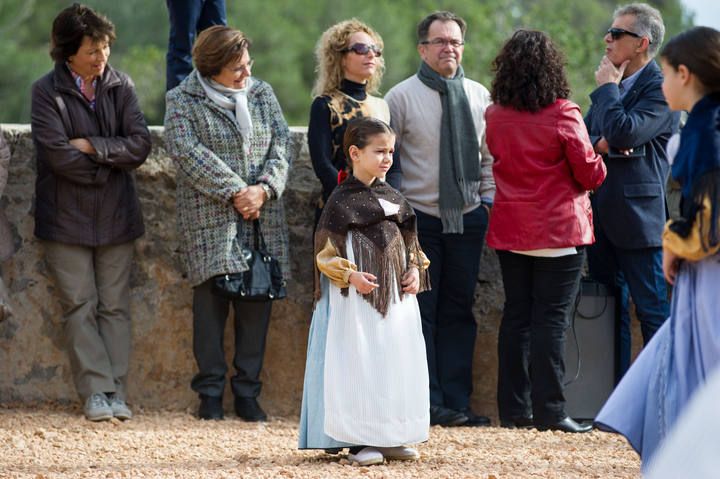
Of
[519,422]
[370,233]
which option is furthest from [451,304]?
[370,233]

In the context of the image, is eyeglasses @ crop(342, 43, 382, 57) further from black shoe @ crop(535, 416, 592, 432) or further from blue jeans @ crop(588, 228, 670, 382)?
black shoe @ crop(535, 416, 592, 432)

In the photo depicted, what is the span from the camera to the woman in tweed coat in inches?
262

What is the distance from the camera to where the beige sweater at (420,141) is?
684cm

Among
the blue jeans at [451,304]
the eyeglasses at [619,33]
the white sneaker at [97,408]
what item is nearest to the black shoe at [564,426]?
the blue jeans at [451,304]

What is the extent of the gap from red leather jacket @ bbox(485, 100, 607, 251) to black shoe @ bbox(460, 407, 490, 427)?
0.99 meters

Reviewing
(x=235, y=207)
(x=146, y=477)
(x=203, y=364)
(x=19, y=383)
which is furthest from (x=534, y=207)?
(x=19, y=383)

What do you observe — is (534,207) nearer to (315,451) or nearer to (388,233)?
(388,233)

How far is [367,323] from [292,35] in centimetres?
2973

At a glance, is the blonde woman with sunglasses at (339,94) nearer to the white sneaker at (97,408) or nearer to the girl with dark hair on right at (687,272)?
the white sneaker at (97,408)

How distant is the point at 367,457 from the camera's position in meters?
5.40

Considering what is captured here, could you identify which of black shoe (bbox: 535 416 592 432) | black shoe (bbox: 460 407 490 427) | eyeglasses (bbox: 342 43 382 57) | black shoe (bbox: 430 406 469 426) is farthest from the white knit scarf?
black shoe (bbox: 535 416 592 432)

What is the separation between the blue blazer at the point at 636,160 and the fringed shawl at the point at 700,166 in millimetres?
1997

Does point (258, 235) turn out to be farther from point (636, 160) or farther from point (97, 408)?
point (636, 160)

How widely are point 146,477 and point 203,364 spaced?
1.73m
